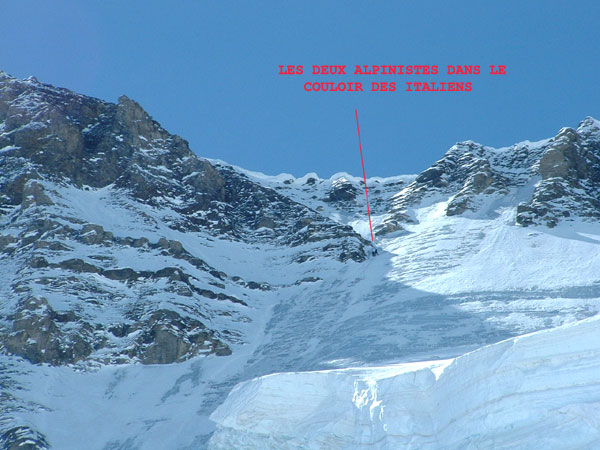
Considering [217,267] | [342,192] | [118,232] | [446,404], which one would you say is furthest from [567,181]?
[446,404]

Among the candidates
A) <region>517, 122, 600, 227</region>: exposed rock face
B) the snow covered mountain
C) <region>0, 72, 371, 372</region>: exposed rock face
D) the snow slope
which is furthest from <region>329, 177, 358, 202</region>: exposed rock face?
the snow slope

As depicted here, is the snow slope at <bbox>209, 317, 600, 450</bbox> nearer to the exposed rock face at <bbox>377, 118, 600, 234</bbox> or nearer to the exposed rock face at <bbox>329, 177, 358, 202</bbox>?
the exposed rock face at <bbox>377, 118, 600, 234</bbox>

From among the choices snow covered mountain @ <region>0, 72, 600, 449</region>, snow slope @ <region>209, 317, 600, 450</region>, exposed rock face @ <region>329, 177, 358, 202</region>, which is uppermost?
exposed rock face @ <region>329, 177, 358, 202</region>

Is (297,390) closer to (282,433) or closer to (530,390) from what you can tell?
(282,433)

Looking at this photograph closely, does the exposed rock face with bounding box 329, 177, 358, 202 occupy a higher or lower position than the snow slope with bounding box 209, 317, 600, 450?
higher

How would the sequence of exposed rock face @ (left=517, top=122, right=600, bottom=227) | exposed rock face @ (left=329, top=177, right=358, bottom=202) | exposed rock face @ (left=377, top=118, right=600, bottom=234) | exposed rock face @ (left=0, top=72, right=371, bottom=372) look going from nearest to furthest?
exposed rock face @ (left=0, top=72, right=371, bottom=372), exposed rock face @ (left=517, top=122, right=600, bottom=227), exposed rock face @ (left=377, top=118, right=600, bottom=234), exposed rock face @ (left=329, top=177, right=358, bottom=202)

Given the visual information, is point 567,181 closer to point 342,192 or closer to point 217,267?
point 342,192

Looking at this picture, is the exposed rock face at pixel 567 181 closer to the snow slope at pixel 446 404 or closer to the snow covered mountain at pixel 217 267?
the snow covered mountain at pixel 217 267
